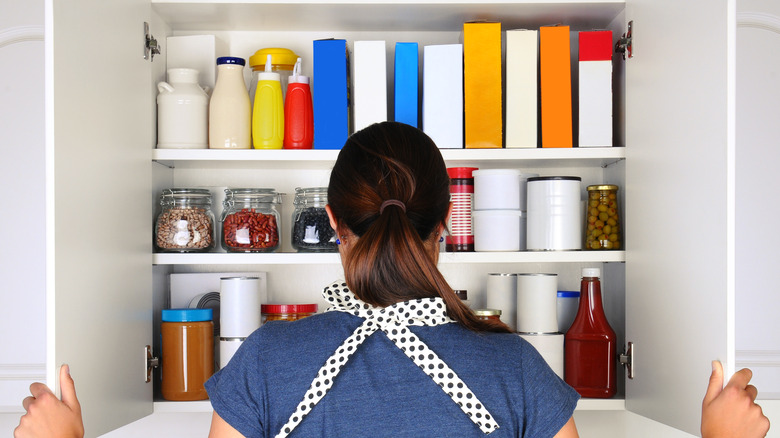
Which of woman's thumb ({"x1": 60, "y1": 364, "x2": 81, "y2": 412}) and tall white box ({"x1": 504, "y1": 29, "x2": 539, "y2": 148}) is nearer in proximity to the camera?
woman's thumb ({"x1": 60, "y1": 364, "x2": 81, "y2": 412})

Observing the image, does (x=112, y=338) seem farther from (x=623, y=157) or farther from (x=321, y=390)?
(x=623, y=157)

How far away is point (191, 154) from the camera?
1487mm

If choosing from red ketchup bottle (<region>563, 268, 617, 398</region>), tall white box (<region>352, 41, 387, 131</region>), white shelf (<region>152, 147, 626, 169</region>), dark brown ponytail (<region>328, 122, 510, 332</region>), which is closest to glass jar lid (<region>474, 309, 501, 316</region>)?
red ketchup bottle (<region>563, 268, 617, 398</region>)

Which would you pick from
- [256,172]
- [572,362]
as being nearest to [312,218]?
[256,172]

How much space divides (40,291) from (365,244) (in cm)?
113

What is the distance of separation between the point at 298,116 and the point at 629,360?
84 cm

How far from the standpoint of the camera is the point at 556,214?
1504mm

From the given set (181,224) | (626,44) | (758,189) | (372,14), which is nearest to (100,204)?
(181,224)

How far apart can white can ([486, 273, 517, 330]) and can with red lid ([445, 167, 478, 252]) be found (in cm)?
11

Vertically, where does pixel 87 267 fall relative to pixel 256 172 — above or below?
below

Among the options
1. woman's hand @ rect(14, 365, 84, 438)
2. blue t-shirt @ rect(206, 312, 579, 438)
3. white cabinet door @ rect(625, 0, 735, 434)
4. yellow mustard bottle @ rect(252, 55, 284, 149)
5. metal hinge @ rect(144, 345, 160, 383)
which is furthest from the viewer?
yellow mustard bottle @ rect(252, 55, 284, 149)

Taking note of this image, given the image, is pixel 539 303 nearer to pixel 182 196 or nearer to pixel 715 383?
pixel 715 383

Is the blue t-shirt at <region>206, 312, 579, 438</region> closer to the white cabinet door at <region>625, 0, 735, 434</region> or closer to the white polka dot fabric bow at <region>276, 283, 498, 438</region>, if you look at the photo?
the white polka dot fabric bow at <region>276, 283, 498, 438</region>

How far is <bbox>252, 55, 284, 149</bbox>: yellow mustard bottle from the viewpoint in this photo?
4.99 feet
